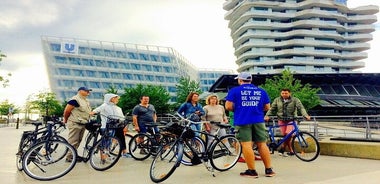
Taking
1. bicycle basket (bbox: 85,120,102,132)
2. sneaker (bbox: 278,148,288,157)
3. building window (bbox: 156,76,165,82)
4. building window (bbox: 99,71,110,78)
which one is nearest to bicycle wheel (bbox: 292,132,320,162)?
sneaker (bbox: 278,148,288,157)

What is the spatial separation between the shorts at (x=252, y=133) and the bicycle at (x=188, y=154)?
25.6 inches

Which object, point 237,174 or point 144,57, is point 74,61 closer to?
point 144,57

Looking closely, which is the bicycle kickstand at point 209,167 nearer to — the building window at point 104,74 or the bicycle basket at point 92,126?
the bicycle basket at point 92,126

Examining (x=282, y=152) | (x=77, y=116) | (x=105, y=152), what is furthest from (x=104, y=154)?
(x=282, y=152)

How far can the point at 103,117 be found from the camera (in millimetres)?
7188

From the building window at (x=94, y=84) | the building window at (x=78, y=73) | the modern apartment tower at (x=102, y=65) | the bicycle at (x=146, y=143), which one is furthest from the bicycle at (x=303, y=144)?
the building window at (x=78, y=73)

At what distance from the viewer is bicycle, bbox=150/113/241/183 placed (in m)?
5.07

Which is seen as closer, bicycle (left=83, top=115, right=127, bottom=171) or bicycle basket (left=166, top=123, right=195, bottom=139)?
bicycle basket (left=166, top=123, right=195, bottom=139)

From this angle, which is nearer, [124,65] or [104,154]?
[104,154]

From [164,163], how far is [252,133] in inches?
60.4

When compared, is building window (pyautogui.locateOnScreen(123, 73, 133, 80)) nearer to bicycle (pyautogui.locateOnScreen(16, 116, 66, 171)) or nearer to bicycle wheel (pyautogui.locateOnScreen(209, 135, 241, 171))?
bicycle (pyautogui.locateOnScreen(16, 116, 66, 171))

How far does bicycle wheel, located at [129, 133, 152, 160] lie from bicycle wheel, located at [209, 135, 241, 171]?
2.17 meters

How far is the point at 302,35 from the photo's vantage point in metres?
80.5

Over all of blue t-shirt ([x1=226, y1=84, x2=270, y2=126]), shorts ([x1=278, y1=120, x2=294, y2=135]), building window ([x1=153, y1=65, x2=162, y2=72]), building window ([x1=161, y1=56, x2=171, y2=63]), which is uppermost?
building window ([x1=161, y1=56, x2=171, y2=63])
